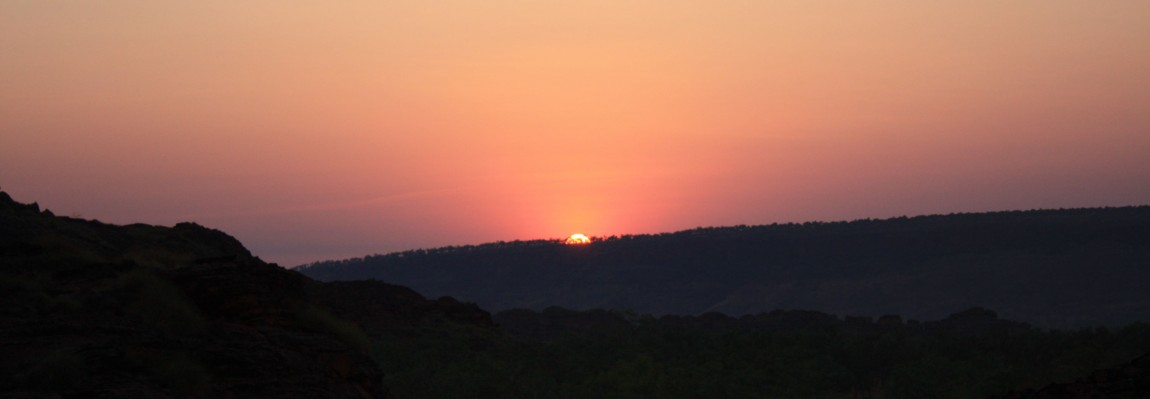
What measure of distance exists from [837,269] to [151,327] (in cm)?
11769

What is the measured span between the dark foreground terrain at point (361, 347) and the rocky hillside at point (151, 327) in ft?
0.12

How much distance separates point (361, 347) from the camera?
84.3 ft

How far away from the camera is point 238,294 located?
22469mm

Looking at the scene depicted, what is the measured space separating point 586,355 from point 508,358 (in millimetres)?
3448

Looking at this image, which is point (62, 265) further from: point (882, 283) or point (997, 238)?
point (997, 238)

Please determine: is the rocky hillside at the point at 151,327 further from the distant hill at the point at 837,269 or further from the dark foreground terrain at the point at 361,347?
the distant hill at the point at 837,269

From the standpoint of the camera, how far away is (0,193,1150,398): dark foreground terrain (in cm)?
1892

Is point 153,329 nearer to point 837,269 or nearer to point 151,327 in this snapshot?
point 151,327

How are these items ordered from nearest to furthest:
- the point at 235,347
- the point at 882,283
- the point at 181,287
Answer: the point at 235,347
the point at 181,287
the point at 882,283

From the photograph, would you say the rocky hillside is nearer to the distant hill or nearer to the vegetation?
the vegetation

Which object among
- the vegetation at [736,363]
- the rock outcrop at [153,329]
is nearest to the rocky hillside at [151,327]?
the rock outcrop at [153,329]

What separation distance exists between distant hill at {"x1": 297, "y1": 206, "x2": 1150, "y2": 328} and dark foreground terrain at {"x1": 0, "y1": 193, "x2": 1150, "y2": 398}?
174 ft

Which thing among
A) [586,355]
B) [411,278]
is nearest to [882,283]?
[411,278]

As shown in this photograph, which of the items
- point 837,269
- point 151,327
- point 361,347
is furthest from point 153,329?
point 837,269
